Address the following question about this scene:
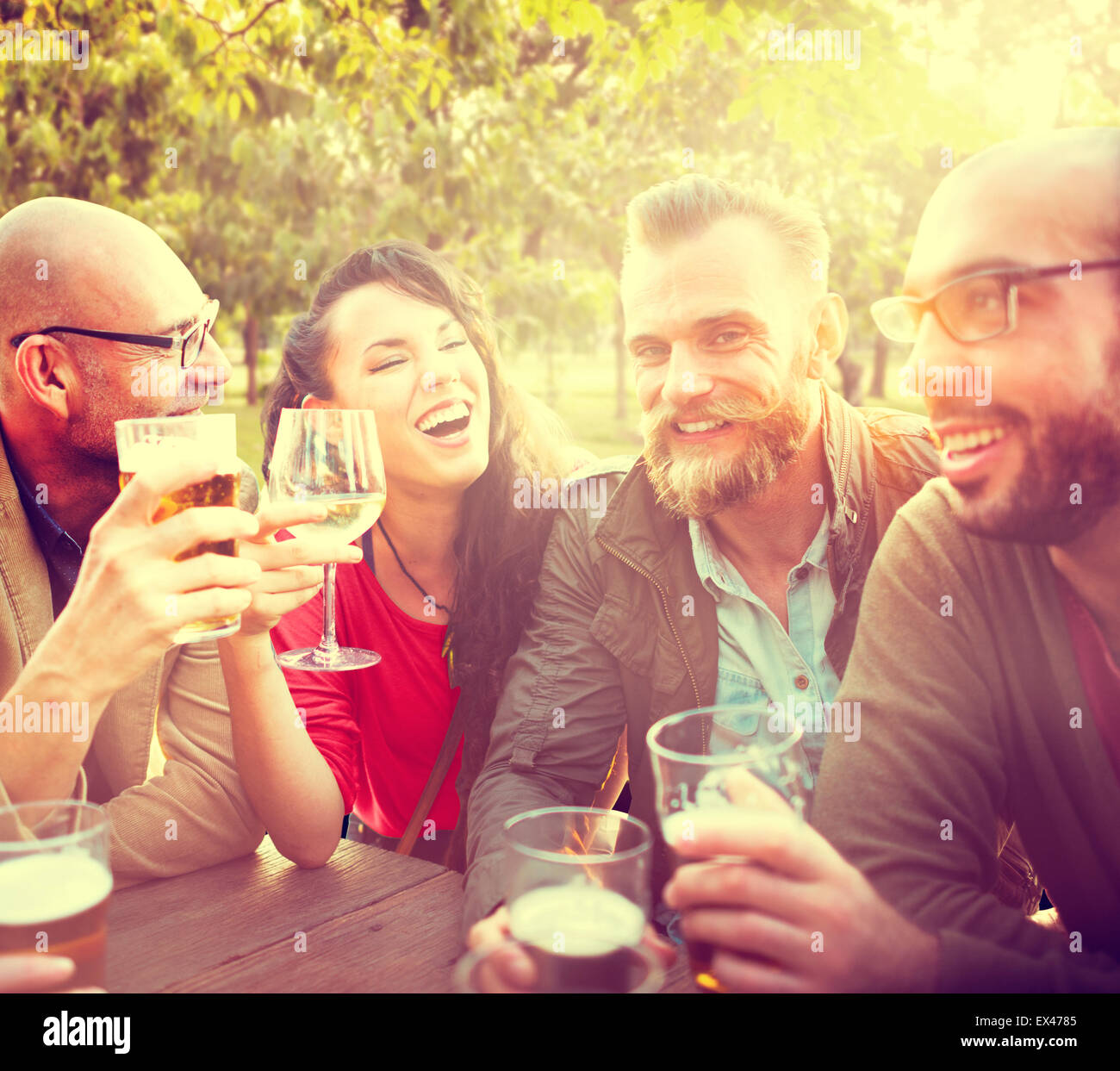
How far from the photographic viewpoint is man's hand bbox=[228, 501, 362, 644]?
67.8 inches

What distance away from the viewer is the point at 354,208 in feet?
26.1

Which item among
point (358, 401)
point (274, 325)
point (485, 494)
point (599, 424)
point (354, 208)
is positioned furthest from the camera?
point (599, 424)

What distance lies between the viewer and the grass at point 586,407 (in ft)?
49.6

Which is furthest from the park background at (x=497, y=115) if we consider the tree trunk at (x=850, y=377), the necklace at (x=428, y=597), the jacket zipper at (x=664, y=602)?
the tree trunk at (x=850, y=377)

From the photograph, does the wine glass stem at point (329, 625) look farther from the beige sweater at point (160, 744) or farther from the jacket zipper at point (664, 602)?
the jacket zipper at point (664, 602)

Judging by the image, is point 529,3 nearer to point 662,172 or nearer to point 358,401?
point 358,401

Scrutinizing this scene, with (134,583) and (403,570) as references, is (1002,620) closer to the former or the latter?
(134,583)

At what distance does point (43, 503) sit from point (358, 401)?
0.85 metres

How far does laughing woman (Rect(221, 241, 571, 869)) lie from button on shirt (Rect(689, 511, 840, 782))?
0.50 meters

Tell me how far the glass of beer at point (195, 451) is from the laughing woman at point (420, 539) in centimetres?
76

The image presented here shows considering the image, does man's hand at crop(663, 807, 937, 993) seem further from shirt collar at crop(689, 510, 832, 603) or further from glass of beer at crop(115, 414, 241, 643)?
shirt collar at crop(689, 510, 832, 603)

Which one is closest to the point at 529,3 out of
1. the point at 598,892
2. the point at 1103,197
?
the point at 1103,197

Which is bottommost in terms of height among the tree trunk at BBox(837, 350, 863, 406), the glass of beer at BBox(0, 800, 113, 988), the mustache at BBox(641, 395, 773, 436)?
the glass of beer at BBox(0, 800, 113, 988)

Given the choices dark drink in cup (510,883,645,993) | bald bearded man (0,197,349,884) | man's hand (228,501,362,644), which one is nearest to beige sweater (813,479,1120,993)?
dark drink in cup (510,883,645,993)
